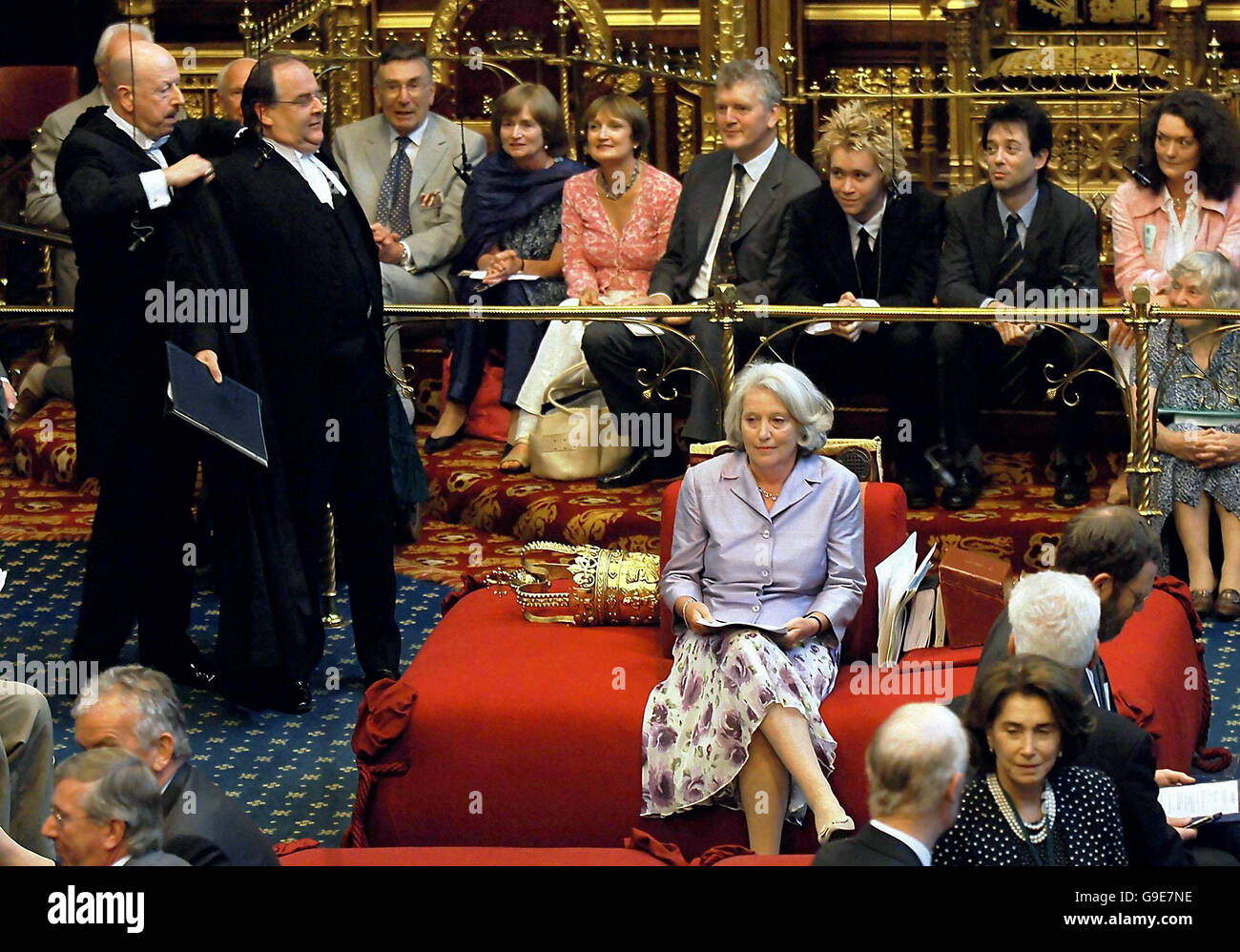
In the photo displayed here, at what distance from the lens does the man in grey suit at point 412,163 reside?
8.60m

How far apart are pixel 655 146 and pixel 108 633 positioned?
4981 mm

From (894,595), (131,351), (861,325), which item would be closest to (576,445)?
(861,325)

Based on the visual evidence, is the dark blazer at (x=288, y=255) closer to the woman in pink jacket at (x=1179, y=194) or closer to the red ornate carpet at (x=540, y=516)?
the red ornate carpet at (x=540, y=516)

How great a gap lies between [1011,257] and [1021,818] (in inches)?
149

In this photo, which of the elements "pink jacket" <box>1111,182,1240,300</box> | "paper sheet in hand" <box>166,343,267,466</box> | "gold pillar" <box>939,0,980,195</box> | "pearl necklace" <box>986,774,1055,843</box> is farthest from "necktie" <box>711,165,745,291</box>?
"pearl necklace" <box>986,774,1055,843</box>

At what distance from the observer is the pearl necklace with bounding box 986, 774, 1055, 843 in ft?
13.7

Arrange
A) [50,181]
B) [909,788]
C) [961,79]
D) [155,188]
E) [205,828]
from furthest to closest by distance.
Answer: [961,79]
[50,181]
[155,188]
[205,828]
[909,788]

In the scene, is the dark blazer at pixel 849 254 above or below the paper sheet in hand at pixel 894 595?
above

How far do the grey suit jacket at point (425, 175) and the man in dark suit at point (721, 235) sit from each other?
37.1 inches

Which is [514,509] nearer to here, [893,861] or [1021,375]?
[1021,375]

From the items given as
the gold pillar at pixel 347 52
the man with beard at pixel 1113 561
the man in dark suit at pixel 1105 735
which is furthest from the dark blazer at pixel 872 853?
the gold pillar at pixel 347 52

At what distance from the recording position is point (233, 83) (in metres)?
7.75

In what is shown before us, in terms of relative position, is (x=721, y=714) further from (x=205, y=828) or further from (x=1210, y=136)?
(x=1210, y=136)

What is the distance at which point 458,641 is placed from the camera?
585cm
